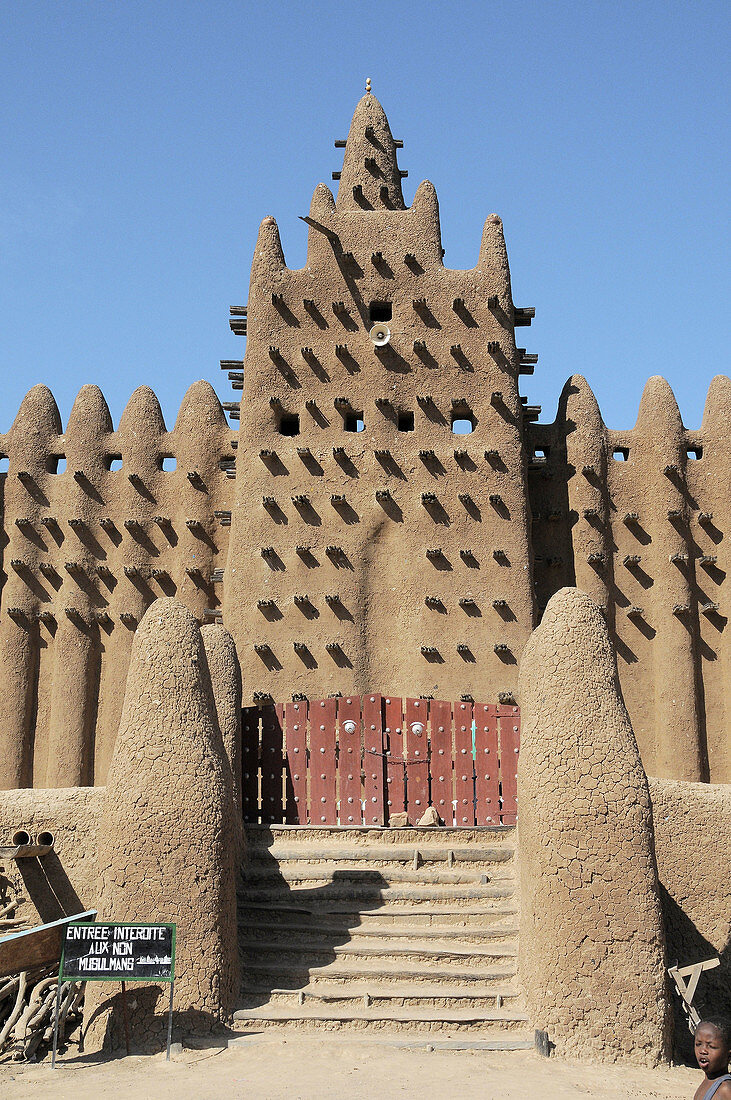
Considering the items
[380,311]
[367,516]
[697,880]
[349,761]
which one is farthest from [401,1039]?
[380,311]

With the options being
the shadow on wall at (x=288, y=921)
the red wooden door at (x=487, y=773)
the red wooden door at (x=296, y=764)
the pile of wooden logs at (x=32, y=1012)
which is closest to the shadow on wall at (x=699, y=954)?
the red wooden door at (x=487, y=773)

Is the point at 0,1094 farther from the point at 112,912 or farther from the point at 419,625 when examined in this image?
the point at 419,625

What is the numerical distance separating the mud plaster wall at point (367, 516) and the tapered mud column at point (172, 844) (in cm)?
639

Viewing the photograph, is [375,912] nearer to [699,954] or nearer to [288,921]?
[288,921]

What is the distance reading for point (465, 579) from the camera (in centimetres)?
1652

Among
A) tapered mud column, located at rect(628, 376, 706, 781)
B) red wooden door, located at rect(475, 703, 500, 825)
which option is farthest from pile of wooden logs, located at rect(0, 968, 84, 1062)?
tapered mud column, located at rect(628, 376, 706, 781)

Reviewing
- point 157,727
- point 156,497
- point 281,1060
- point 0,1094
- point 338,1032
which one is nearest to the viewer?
point 0,1094

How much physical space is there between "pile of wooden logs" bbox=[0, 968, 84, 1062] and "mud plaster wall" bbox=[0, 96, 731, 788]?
661 cm

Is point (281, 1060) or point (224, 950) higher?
point (224, 950)

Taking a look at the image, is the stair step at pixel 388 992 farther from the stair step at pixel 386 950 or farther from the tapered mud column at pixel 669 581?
the tapered mud column at pixel 669 581

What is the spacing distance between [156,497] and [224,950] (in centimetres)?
1097

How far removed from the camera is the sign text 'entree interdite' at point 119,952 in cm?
834

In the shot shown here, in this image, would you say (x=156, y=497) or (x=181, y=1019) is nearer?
(x=181, y=1019)

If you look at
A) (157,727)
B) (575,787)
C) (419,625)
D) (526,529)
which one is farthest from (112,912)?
(526,529)
